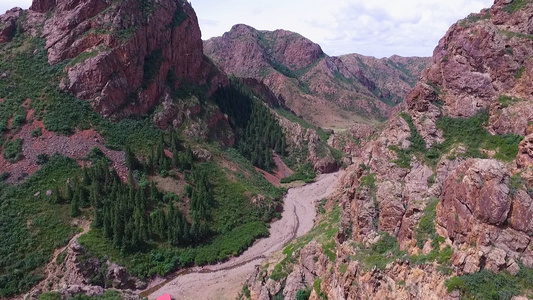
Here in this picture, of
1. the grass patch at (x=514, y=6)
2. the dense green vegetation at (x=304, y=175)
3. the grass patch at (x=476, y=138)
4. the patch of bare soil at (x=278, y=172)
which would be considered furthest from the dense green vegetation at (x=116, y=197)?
the grass patch at (x=514, y=6)

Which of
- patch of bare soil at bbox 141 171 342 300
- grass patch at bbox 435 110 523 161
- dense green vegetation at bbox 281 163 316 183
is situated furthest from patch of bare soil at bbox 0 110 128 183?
grass patch at bbox 435 110 523 161

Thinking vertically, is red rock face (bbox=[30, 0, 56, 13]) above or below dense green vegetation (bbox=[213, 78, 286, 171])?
above

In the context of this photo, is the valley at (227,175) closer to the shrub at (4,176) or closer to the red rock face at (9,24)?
the red rock face at (9,24)

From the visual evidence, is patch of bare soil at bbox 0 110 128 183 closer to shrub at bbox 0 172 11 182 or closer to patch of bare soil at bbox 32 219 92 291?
shrub at bbox 0 172 11 182

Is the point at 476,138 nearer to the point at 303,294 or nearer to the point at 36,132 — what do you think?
the point at 303,294

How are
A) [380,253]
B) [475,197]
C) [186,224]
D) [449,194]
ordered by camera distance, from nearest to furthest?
[475,197] < [449,194] < [380,253] < [186,224]

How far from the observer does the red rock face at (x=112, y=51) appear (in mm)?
75062

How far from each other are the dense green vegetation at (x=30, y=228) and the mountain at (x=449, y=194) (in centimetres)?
3376

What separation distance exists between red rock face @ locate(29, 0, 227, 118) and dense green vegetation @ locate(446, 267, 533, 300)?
75.1 metres

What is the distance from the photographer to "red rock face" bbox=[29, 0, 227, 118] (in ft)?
246

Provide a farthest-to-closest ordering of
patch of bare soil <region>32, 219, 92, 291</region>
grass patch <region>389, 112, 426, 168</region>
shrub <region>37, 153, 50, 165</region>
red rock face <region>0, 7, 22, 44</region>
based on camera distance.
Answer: red rock face <region>0, 7, 22, 44</region> → shrub <region>37, 153, 50, 165</region> → patch of bare soil <region>32, 219, 92, 291</region> → grass patch <region>389, 112, 426, 168</region>

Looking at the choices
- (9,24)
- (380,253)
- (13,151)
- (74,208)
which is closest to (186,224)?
(74,208)

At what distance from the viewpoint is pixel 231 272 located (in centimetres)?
5591

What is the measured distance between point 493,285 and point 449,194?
627 cm
